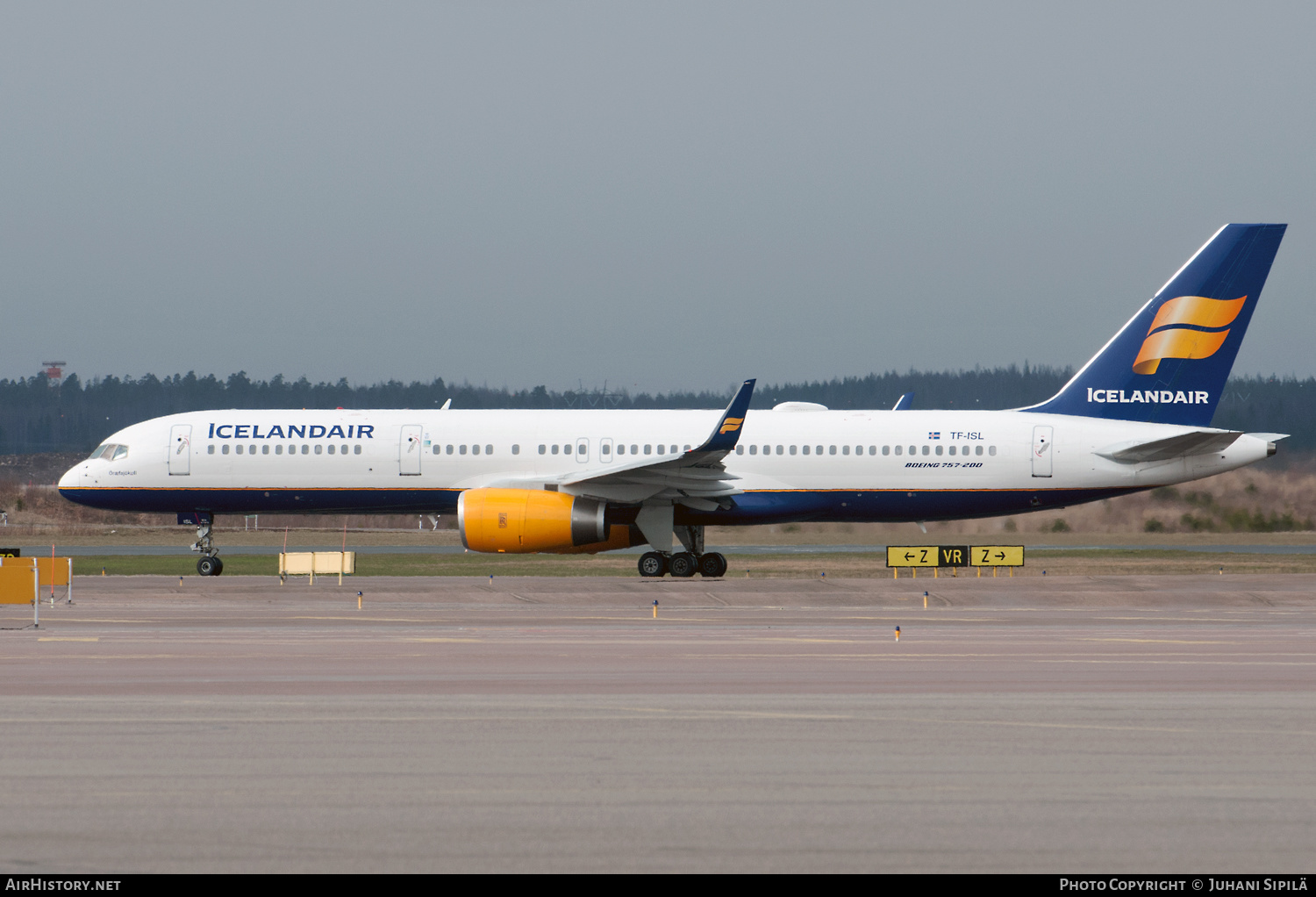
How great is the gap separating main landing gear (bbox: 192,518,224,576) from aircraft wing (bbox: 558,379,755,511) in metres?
7.80

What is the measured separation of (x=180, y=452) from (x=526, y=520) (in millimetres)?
9117

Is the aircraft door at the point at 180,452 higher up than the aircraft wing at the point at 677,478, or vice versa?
the aircraft door at the point at 180,452

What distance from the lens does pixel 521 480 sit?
102ft

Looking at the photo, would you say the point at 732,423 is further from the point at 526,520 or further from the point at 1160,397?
the point at 1160,397

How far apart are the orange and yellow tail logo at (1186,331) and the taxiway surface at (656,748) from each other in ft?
42.1

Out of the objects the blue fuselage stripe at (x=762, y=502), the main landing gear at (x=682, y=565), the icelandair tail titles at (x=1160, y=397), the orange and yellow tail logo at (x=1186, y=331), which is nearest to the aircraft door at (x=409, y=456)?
the blue fuselage stripe at (x=762, y=502)

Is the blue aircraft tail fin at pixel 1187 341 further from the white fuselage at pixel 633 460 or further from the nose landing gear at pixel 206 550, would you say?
the nose landing gear at pixel 206 550

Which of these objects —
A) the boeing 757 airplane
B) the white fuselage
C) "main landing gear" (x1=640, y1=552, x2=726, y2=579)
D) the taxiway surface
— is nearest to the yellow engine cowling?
the boeing 757 airplane

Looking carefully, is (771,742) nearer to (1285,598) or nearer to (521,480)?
(1285,598)

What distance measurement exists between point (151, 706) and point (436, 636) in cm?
679

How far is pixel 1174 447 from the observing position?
30.0 metres

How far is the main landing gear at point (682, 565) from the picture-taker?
1195 inches

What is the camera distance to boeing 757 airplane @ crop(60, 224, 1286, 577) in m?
30.7

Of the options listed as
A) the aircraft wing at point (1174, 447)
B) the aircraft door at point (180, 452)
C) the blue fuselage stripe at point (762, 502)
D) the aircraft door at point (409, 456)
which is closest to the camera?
the aircraft wing at point (1174, 447)
